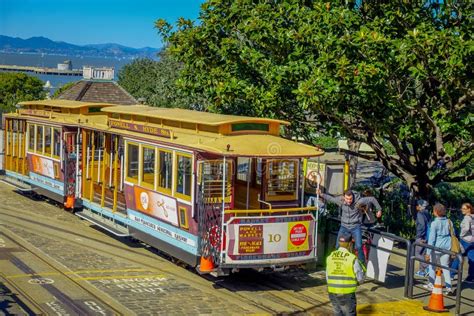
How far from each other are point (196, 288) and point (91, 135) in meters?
7.67

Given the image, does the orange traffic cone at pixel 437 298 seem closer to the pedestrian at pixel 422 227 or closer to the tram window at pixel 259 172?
the pedestrian at pixel 422 227

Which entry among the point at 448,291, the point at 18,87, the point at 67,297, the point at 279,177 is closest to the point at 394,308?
the point at 448,291

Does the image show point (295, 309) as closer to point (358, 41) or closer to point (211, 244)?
point (211, 244)

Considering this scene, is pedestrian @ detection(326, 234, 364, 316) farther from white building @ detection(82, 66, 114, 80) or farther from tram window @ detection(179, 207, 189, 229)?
white building @ detection(82, 66, 114, 80)

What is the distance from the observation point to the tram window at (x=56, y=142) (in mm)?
21984

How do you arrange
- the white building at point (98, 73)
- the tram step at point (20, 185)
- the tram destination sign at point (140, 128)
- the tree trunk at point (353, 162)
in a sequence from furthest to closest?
the white building at point (98, 73), the tree trunk at point (353, 162), the tram step at point (20, 185), the tram destination sign at point (140, 128)

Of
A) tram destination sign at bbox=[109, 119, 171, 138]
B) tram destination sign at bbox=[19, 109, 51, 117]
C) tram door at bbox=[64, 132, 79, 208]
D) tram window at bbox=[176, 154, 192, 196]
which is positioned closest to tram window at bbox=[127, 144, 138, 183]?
tram destination sign at bbox=[109, 119, 171, 138]

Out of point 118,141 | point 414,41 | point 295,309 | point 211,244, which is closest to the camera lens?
point 295,309

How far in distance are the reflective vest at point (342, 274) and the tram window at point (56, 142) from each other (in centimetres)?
1331

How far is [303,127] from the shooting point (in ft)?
63.5

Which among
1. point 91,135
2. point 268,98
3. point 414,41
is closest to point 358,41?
point 414,41

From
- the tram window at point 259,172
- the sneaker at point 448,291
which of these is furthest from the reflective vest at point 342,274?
the tram window at point 259,172

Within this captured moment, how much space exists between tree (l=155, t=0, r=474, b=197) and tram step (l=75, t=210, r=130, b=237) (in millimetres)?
4032

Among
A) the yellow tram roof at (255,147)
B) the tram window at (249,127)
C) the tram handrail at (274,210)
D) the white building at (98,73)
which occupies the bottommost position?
the tram handrail at (274,210)
